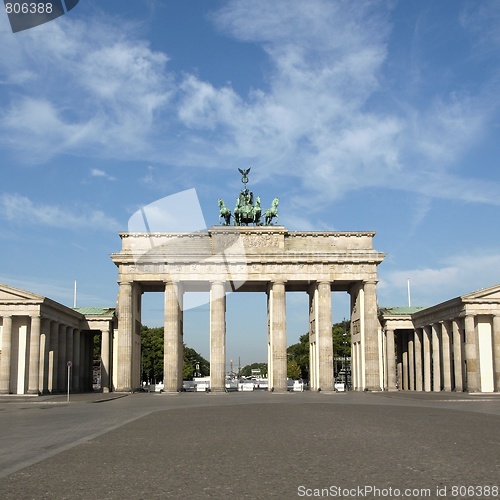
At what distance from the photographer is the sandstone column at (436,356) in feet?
236

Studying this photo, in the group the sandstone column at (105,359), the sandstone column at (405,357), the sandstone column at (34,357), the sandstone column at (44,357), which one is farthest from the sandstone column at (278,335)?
the sandstone column at (34,357)

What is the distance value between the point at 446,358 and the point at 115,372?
3591 centimetres

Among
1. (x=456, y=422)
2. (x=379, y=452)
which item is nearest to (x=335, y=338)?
(x=456, y=422)

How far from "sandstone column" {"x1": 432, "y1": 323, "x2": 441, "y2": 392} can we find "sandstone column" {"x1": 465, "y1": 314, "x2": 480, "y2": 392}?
28.7 feet

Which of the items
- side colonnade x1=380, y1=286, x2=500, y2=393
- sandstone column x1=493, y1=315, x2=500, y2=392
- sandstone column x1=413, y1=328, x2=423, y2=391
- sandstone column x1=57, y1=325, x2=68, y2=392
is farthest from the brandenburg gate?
sandstone column x1=493, y1=315, x2=500, y2=392

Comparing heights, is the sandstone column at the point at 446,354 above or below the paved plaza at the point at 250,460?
above

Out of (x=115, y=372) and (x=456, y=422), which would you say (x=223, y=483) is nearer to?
(x=456, y=422)

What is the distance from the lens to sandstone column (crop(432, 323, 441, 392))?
72.0 m

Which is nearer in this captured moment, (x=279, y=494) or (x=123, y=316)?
(x=279, y=494)

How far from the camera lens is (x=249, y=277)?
76.7 metres

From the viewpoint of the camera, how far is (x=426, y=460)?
14.7 metres

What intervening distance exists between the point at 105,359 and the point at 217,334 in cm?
1330

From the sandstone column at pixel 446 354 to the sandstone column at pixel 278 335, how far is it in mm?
16526

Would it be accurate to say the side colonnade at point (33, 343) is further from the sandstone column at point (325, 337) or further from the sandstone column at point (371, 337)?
the sandstone column at point (371, 337)
